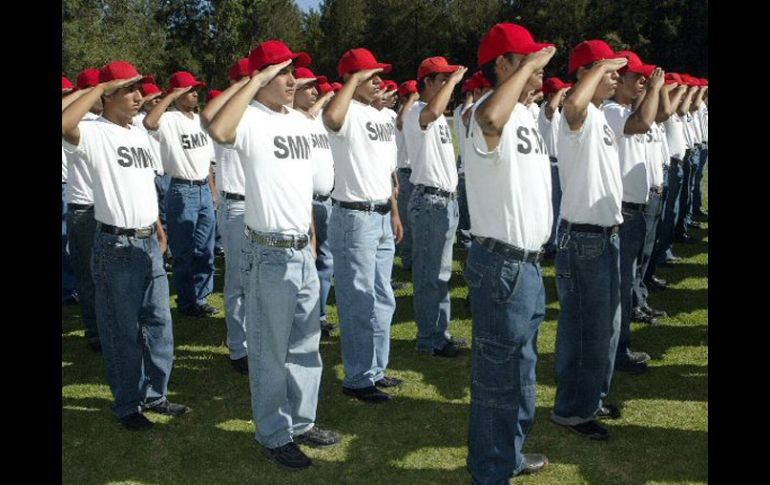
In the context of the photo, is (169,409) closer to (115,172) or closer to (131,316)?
(131,316)

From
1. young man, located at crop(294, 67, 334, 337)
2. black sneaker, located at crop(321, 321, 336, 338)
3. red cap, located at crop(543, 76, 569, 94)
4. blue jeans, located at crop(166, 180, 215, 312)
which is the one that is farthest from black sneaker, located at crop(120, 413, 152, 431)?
red cap, located at crop(543, 76, 569, 94)

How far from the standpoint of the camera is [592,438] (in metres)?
5.58

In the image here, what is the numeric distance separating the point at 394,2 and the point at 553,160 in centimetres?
6159

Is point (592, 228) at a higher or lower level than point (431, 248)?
higher

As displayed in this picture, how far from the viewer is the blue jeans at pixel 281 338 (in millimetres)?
5027

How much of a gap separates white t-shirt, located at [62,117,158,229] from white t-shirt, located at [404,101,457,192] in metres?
2.63

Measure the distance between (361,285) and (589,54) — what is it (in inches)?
96.4

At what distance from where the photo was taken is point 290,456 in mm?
5223

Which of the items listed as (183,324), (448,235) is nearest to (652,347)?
(448,235)

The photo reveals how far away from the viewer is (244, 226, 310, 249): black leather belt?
5.00 m

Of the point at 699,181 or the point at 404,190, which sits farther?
the point at 699,181

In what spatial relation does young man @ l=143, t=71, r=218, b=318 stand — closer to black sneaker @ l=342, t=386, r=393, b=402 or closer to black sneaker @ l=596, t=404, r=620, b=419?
black sneaker @ l=342, t=386, r=393, b=402

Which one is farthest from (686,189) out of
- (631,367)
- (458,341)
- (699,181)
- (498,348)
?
(498,348)
